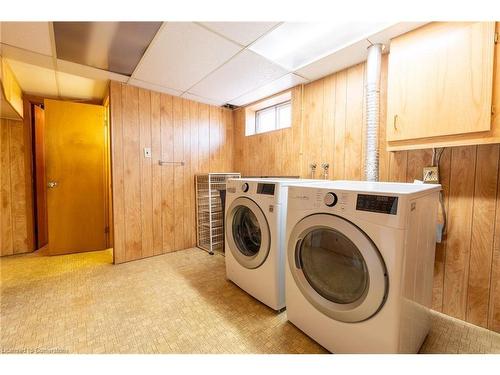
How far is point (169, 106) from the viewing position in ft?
8.63

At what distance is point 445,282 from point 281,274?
1.15 m

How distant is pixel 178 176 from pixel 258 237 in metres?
1.55

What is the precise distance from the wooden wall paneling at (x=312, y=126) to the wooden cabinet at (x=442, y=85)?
28.7 inches

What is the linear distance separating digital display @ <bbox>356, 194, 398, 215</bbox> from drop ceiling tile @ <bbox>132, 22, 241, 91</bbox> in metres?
1.46

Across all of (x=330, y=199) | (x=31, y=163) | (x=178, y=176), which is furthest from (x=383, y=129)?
(x=31, y=163)

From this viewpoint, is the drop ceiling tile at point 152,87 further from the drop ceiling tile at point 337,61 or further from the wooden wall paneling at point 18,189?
the wooden wall paneling at point 18,189

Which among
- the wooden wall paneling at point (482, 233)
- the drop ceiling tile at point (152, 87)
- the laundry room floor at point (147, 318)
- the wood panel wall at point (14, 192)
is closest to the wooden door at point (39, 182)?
the wood panel wall at point (14, 192)

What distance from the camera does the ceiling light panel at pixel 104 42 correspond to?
4.62 feet

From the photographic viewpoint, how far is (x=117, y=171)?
2.30 metres

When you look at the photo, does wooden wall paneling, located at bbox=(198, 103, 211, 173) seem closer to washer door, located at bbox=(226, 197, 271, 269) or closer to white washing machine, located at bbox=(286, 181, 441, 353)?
washer door, located at bbox=(226, 197, 271, 269)

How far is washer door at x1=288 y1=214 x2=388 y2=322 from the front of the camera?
3.03ft

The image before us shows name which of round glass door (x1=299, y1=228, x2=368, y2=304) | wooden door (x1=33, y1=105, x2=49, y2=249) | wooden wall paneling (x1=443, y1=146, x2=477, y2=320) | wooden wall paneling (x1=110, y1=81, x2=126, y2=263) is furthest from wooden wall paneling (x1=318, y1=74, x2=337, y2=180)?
wooden door (x1=33, y1=105, x2=49, y2=249)
